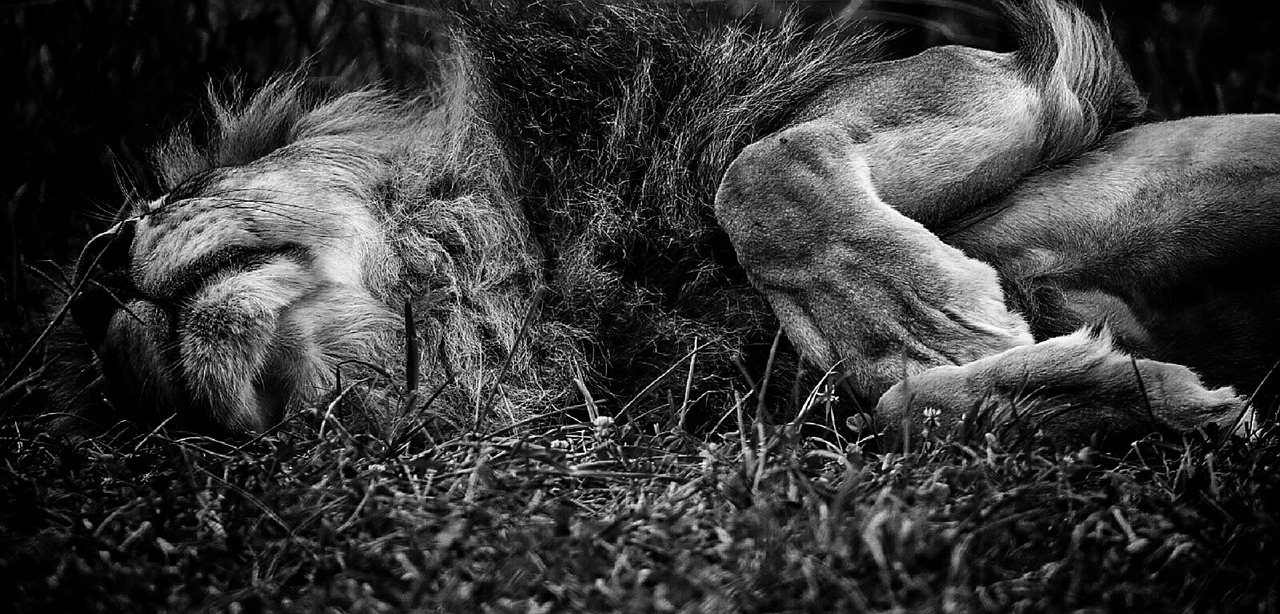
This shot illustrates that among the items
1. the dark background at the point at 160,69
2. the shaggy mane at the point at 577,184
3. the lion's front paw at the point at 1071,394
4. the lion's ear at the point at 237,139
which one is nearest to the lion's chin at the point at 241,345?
the shaggy mane at the point at 577,184

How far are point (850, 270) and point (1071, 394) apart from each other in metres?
0.46

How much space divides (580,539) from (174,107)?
112 inches

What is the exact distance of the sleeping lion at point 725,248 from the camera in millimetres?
2176

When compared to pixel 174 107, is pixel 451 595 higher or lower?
lower

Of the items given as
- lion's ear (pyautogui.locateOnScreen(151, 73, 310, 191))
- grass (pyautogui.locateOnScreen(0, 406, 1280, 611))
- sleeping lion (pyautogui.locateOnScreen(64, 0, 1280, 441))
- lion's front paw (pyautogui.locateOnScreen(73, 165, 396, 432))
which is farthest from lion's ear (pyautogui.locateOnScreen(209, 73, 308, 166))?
grass (pyautogui.locateOnScreen(0, 406, 1280, 611))

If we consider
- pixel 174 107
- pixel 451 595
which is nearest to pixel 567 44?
pixel 451 595

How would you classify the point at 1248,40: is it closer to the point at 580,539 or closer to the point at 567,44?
the point at 567,44

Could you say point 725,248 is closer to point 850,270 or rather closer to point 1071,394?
point 850,270

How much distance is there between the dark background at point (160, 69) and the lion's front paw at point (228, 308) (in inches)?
28.1

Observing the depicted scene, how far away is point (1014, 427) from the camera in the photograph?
6.58 ft

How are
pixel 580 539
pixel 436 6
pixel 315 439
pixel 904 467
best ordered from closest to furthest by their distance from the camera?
pixel 580 539 → pixel 904 467 → pixel 315 439 → pixel 436 6

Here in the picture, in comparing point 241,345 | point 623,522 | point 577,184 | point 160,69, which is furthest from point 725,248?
point 160,69

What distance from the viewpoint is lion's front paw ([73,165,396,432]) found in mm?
2277

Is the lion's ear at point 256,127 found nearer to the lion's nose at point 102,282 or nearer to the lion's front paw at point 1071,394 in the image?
the lion's nose at point 102,282
